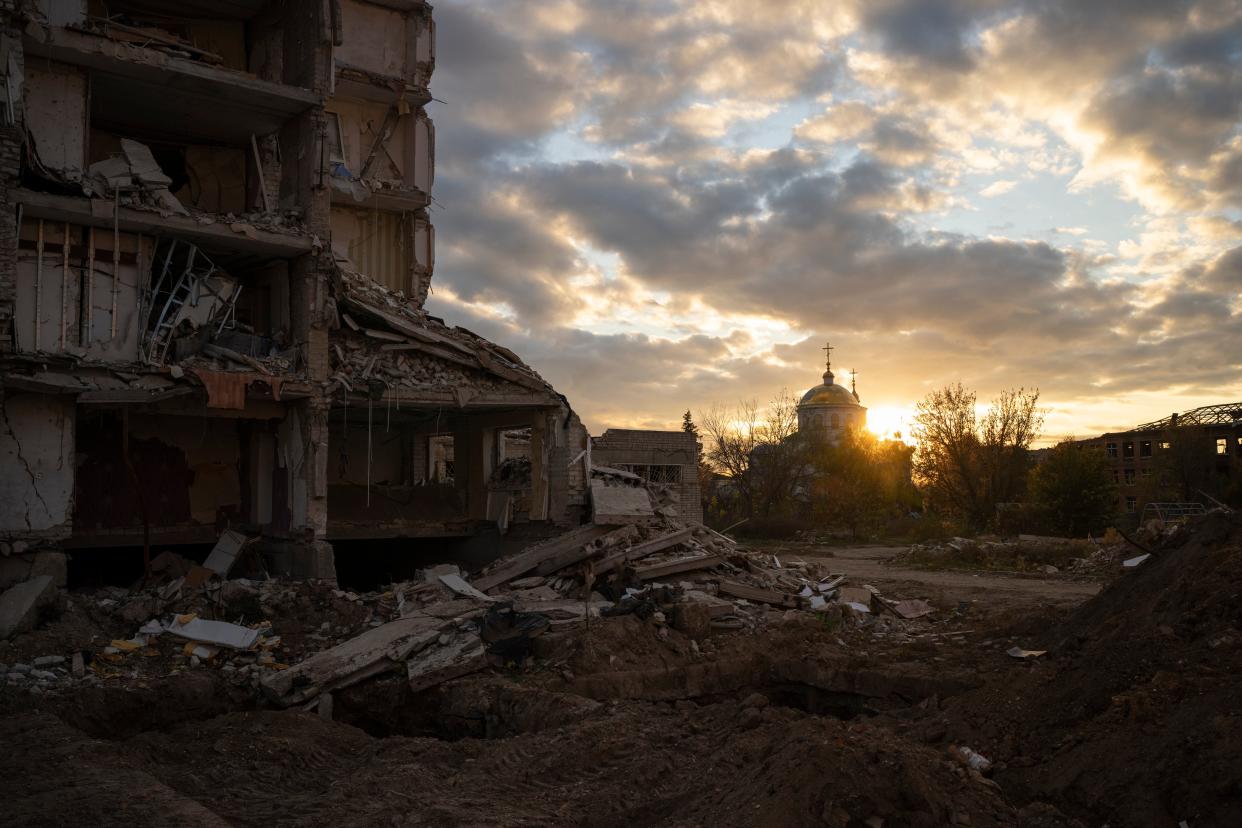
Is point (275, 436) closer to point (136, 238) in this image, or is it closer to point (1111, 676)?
point (136, 238)

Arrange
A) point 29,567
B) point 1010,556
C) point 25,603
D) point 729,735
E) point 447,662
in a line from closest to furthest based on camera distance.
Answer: point 729,735 → point 447,662 → point 25,603 → point 29,567 → point 1010,556

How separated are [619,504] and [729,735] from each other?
8.47 m

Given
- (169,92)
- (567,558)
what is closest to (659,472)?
(567,558)

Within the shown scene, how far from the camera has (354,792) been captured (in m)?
7.04

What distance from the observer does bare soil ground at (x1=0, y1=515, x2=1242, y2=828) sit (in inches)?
226

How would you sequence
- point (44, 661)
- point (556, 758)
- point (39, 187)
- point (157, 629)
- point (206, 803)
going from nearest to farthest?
1. point (206, 803)
2. point (556, 758)
3. point (44, 661)
4. point (157, 629)
5. point (39, 187)

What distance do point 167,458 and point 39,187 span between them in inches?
195

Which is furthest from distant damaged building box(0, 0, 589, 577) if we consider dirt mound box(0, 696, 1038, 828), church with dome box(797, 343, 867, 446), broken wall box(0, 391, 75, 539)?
church with dome box(797, 343, 867, 446)

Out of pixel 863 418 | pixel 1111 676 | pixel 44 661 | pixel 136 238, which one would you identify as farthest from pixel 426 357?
pixel 863 418

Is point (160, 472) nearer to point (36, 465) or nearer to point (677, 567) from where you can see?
point (36, 465)

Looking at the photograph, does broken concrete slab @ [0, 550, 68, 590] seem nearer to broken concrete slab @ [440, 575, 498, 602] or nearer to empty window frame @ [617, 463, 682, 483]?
broken concrete slab @ [440, 575, 498, 602]

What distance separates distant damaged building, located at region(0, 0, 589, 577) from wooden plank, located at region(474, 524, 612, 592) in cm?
161

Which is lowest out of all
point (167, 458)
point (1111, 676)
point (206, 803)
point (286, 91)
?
point (206, 803)

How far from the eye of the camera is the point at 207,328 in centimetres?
1466
